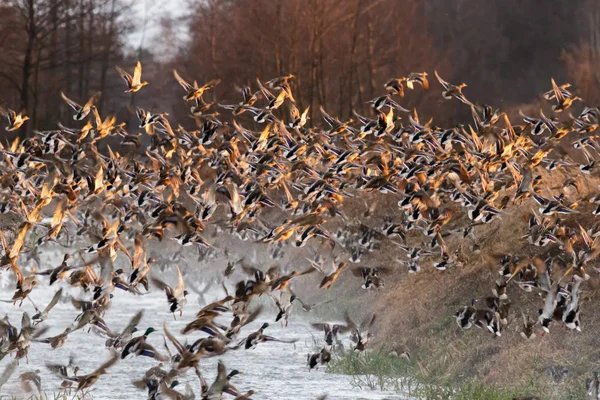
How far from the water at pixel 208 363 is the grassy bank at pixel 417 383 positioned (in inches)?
6.6

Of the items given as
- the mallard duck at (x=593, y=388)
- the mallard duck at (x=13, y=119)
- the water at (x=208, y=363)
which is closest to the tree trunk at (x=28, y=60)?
the water at (x=208, y=363)

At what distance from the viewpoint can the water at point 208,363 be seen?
32.6ft

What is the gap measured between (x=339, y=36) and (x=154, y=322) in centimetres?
2911

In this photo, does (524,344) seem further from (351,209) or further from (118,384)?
(351,209)

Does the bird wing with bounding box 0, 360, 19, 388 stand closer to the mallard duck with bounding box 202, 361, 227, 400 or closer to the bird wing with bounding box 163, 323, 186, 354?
the bird wing with bounding box 163, 323, 186, 354

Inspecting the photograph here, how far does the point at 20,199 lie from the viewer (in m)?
12.1

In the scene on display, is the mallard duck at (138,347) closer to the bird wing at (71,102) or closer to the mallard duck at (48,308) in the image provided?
the mallard duck at (48,308)

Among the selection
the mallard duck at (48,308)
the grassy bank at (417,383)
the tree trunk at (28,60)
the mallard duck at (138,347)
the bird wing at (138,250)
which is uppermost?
the tree trunk at (28,60)

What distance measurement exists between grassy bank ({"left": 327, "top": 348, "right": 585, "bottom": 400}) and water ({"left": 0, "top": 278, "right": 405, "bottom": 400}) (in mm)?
169

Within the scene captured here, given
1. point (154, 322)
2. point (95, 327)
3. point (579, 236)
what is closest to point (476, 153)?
point (579, 236)

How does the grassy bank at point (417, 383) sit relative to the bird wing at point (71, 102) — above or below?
below

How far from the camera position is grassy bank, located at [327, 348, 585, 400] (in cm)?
886

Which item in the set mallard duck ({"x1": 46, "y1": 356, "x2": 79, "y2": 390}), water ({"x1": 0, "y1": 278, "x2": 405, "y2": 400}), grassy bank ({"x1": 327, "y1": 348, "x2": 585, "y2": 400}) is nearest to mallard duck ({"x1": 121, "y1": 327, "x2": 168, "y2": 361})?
mallard duck ({"x1": 46, "y1": 356, "x2": 79, "y2": 390})

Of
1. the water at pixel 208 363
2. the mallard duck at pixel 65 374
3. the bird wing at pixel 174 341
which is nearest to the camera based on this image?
the bird wing at pixel 174 341
